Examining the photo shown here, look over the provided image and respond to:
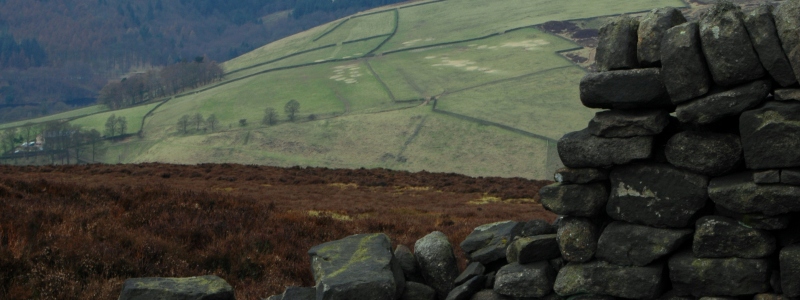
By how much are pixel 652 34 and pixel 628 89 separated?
0.79 m

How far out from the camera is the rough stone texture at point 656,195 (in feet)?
26.7

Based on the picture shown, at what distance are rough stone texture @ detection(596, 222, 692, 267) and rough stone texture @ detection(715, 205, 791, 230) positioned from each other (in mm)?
561

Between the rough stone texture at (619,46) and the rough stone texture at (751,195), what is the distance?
6.22 feet

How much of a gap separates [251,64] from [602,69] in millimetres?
189131

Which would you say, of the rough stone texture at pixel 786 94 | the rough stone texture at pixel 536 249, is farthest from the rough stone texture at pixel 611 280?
the rough stone texture at pixel 786 94

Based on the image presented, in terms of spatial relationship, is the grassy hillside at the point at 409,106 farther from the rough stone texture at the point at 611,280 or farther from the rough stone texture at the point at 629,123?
the rough stone texture at the point at 629,123

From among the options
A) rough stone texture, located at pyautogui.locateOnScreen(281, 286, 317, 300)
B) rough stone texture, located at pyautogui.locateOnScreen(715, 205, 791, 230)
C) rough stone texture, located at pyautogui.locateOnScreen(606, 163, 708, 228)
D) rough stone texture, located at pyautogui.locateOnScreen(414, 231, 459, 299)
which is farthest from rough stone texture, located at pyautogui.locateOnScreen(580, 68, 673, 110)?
rough stone texture, located at pyautogui.locateOnScreen(281, 286, 317, 300)

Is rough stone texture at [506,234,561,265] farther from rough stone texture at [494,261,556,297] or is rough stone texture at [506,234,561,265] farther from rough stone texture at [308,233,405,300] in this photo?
rough stone texture at [308,233,405,300]

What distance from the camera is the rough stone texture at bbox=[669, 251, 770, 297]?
7711mm

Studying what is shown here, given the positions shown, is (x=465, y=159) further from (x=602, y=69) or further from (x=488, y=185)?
(x=602, y=69)

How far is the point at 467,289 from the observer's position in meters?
9.62

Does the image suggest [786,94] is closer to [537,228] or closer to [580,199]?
[580,199]

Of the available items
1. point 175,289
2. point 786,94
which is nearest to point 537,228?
point 786,94

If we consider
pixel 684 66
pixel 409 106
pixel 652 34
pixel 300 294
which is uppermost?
pixel 652 34
